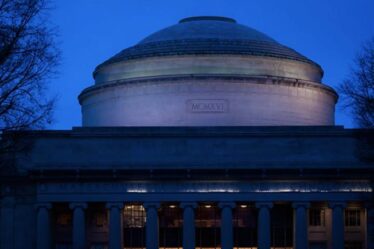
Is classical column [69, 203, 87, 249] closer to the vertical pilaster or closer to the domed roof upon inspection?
the domed roof

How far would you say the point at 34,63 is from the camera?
135 ft

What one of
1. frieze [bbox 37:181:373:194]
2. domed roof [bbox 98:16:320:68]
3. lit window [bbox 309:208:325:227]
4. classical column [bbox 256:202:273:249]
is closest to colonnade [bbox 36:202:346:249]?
classical column [bbox 256:202:273:249]

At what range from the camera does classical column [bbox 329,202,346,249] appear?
222 ft

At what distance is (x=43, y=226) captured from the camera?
6794 centimetres

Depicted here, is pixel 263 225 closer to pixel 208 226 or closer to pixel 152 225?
pixel 208 226

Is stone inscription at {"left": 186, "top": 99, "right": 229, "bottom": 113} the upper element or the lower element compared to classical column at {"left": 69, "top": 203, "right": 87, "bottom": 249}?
upper

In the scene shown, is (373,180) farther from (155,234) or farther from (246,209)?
(155,234)

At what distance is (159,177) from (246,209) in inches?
270

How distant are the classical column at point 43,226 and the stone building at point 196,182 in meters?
0.07

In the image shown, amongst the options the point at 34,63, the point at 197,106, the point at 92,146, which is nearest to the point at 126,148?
the point at 92,146

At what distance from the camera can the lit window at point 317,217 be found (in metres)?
70.6

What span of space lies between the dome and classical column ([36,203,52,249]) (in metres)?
12.4

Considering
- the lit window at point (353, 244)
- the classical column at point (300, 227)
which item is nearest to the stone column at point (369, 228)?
the lit window at point (353, 244)

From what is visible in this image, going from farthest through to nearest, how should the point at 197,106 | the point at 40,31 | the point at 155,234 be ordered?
the point at 197,106
the point at 155,234
the point at 40,31
